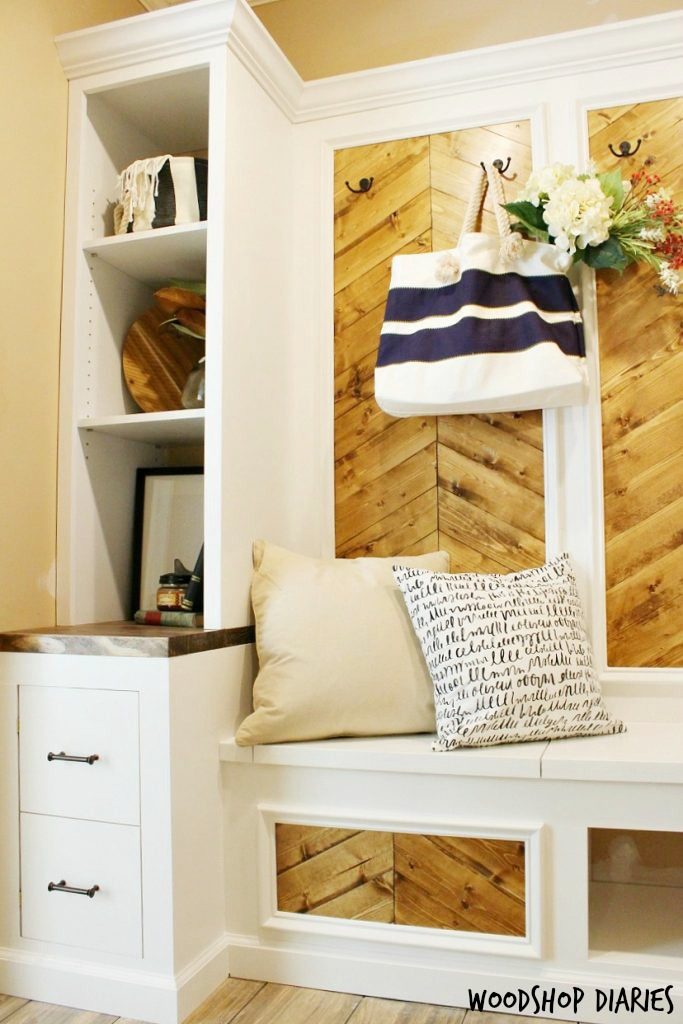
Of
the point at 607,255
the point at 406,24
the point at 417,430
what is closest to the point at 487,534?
the point at 417,430

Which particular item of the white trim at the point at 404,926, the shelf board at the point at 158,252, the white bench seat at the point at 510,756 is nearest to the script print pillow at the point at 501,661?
the white bench seat at the point at 510,756

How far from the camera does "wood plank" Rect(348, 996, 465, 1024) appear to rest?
64.6 inches

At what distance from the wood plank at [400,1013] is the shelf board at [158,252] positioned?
1683 mm

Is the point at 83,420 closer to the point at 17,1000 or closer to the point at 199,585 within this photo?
the point at 199,585

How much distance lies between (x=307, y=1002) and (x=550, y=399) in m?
1.36

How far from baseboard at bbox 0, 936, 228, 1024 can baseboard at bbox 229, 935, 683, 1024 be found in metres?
0.11

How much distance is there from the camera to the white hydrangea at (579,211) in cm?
193

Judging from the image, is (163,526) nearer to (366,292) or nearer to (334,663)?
(334,663)

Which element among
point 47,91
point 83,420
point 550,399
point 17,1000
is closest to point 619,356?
point 550,399

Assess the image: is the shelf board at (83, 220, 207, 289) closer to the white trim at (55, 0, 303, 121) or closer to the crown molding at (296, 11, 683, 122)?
the white trim at (55, 0, 303, 121)

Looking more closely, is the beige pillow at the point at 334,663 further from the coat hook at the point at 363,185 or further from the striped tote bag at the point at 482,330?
the coat hook at the point at 363,185

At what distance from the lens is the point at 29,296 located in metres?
2.06

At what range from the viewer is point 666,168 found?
2.11 meters

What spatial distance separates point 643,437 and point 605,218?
512 mm
